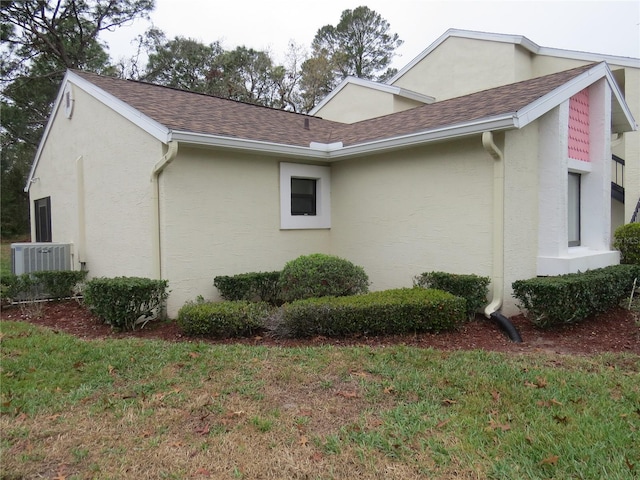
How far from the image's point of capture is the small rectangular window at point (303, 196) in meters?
8.71

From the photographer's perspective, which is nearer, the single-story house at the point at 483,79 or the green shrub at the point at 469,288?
the green shrub at the point at 469,288

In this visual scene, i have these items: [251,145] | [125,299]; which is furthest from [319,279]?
[125,299]

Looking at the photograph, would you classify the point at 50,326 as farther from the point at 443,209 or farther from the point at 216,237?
the point at 443,209

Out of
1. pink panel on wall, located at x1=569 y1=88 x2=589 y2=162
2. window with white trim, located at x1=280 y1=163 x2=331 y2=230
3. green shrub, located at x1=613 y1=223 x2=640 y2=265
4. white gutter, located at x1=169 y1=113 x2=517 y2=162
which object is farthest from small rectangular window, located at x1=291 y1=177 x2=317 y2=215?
green shrub, located at x1=613 y1=223 x2=640 y2=265

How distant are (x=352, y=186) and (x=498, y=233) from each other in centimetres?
313

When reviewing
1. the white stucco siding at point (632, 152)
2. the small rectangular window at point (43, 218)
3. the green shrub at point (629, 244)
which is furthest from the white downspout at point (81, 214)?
the white stucco siding at point (632, 152)

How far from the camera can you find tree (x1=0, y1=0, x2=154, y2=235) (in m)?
21.6

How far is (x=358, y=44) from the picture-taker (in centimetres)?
3244

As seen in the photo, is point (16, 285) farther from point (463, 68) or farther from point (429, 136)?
point (463, 68)

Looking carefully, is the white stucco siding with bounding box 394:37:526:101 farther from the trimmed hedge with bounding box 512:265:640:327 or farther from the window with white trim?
the trimmed hedge with bounding box 512:265:640:327

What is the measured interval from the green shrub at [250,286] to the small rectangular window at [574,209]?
5588 millimetres

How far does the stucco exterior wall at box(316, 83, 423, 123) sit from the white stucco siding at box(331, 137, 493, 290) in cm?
587

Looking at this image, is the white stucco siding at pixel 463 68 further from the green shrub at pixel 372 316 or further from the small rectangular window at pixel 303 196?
the green shrub at pixel 372 316

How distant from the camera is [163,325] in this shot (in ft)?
21.8
